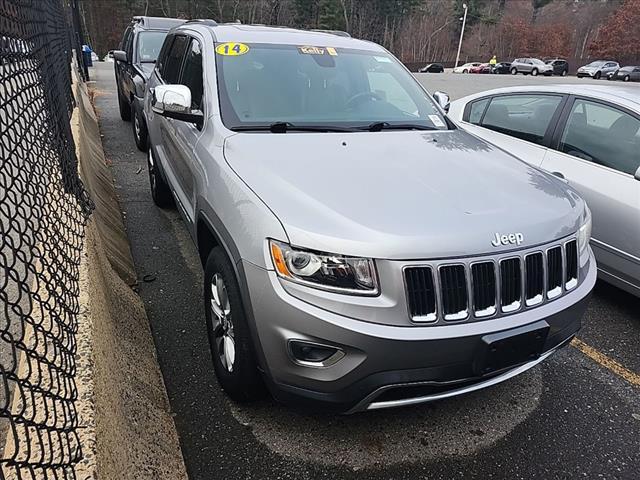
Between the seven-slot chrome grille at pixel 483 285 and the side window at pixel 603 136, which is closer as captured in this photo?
the seven-slot chrome grille at pixel 483 285

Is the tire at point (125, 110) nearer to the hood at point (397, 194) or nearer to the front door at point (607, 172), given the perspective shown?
the hood at point (397, 194)

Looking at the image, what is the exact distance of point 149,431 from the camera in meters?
2.21

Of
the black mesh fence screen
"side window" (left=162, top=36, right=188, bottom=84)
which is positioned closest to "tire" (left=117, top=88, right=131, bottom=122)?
"side window" (left=162, top=36, right=188, bottom=84)

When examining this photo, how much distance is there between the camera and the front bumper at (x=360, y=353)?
76.4 inches

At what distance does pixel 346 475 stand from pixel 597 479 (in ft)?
3.84

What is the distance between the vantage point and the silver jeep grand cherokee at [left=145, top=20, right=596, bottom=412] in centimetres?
196

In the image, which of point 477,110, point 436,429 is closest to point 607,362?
point 436,429

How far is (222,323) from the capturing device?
2621 millimetres

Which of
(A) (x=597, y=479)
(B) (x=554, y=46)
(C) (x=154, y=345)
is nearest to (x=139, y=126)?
(C) (x=154, y=345)

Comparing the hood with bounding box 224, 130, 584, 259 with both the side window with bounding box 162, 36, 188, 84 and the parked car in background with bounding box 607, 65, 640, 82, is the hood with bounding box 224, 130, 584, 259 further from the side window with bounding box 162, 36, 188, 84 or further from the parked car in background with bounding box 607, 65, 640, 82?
the parked car in background with bounding box 607, 65, 640, 82

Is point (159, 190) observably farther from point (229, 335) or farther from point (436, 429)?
point (436, 429)

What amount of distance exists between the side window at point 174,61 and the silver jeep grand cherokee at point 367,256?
3.89ft

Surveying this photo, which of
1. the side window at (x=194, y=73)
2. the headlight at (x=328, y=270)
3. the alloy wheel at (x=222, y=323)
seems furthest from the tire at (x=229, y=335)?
the side window at (x=194, y=73)

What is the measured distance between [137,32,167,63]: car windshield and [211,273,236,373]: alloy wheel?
6.59 m
